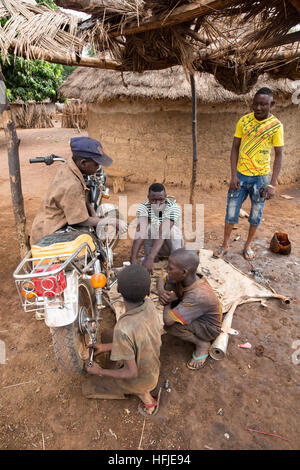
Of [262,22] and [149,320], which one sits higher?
[262,22]

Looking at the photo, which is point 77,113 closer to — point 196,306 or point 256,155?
point 256,155

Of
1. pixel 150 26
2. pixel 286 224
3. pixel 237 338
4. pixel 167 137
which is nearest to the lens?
pixel 150 26

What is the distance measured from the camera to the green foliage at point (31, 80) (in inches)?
479

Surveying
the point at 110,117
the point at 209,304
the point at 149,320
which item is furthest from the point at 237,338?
the point at 110,117

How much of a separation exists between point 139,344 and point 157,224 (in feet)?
5.62

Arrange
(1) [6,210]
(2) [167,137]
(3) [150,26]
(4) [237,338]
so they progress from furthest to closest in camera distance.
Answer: (2) [167,137] → (1) [6,210] → (4) [237,338] → (3) [150,26]

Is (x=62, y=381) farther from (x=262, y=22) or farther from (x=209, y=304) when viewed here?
(x=262, y=22)

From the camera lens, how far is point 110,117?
721 cm

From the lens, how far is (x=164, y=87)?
6016 millimetres

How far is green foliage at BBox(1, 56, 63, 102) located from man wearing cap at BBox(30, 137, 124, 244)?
11.5 meters

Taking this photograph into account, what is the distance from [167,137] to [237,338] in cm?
522

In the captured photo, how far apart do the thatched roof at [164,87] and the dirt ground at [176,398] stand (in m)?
4.43

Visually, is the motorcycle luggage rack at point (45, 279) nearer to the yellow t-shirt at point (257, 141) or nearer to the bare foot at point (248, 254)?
the yellow t-shirt at point (257, 141)

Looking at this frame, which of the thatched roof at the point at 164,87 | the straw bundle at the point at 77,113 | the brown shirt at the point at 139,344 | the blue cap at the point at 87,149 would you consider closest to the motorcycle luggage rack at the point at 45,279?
the brown shirt at the point at 139,344
